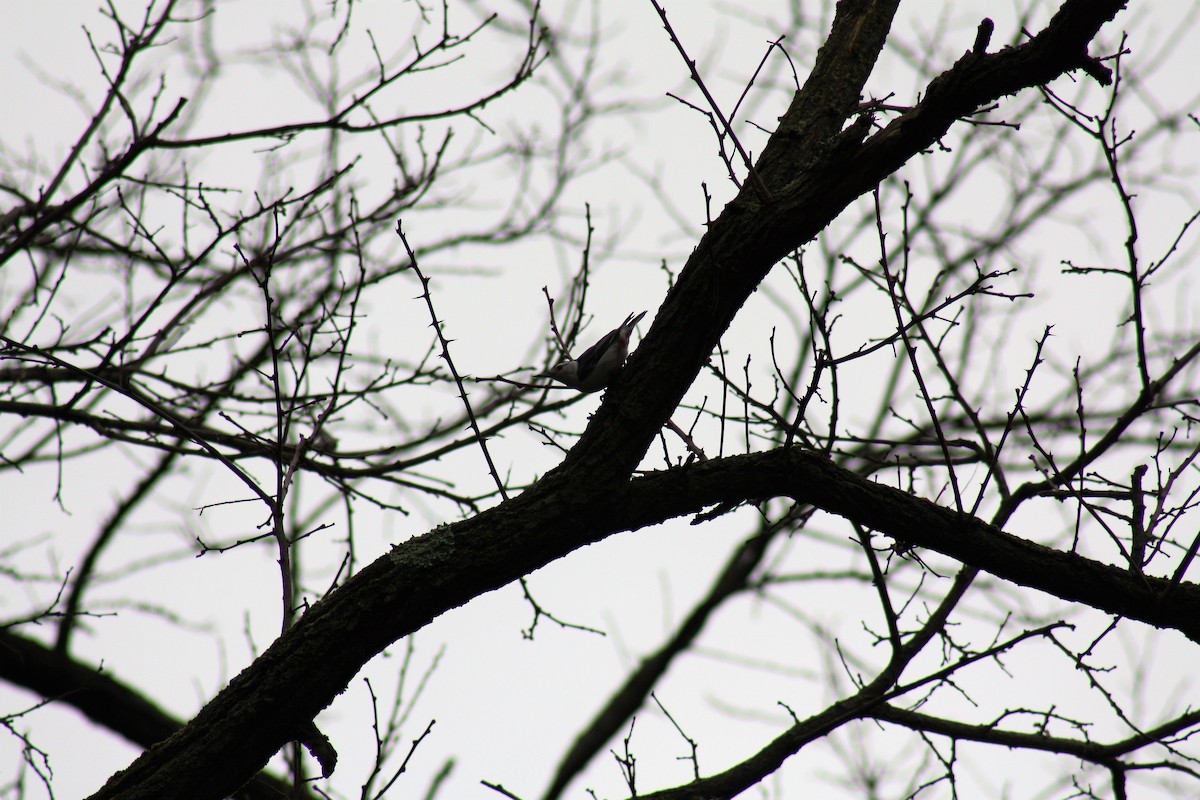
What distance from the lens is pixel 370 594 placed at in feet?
8.56

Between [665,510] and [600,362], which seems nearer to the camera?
[665,510]

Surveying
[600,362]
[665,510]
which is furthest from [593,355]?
[665,510]

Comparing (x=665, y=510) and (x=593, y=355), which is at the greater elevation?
(x=593, y=355)

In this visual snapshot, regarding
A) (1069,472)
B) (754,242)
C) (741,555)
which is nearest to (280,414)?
(754,242)

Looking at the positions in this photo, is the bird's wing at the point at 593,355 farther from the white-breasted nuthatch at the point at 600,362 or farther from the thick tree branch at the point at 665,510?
the thick tree branch at the point at 665,510

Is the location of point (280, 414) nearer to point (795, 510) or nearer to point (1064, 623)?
point (795, 510)

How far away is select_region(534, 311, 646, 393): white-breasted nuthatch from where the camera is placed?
4.06 m

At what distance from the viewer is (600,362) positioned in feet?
13.4

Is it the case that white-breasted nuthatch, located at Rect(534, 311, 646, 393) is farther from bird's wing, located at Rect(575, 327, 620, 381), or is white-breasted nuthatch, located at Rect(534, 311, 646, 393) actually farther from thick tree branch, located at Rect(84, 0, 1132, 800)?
thick tree branch, located at Rect(84, 0, 1132, 800)

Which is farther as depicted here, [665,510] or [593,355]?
[593,355]

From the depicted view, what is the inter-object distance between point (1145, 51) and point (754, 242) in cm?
533

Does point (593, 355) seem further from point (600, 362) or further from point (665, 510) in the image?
point (665, 510)

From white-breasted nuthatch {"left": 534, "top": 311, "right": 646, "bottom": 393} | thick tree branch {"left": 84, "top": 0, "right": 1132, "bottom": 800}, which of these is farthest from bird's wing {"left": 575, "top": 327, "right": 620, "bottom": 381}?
thick tree branch {"left": 84, "top": 0, "right": 1132, "bottom": 800}

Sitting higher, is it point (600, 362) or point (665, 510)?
point (600, 362)
